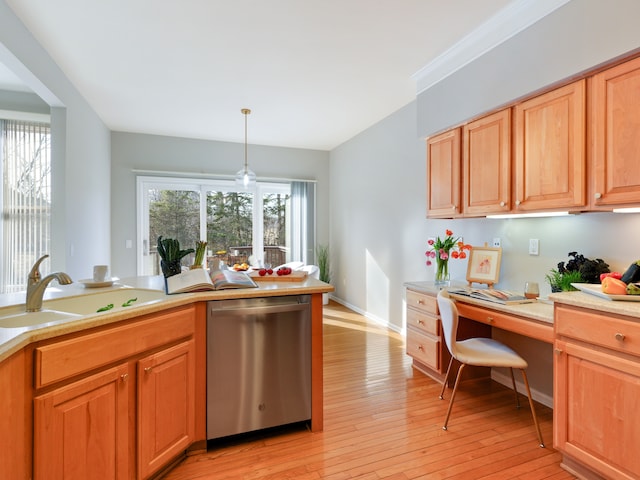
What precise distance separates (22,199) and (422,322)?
4.28 m

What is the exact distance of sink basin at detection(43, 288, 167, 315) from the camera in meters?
1.80

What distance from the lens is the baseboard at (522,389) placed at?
2.50m

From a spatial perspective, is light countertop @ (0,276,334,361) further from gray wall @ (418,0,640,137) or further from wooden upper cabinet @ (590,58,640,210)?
gray wall @ (418,0,640,137)

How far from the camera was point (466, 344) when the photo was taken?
243cm

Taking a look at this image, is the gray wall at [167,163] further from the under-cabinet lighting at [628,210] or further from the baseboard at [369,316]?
the under-cabinet lighting at [628,210]

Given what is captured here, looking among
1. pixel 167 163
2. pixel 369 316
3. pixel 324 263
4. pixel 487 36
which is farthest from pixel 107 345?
pixel 324 263

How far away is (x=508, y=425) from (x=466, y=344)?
1.86 feet

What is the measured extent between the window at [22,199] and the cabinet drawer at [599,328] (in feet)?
14.9

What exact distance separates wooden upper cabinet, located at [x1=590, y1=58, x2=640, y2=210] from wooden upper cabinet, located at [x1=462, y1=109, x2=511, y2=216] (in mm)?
567

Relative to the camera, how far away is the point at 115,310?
1528 millimetres

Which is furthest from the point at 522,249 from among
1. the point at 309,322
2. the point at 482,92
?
the point at 309,322

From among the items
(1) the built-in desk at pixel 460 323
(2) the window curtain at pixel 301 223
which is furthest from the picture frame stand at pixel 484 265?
(2) the window curtain at pixel 301 223

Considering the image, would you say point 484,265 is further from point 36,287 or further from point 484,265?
point 36,287

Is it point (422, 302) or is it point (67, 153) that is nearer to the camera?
point (422, 302)
